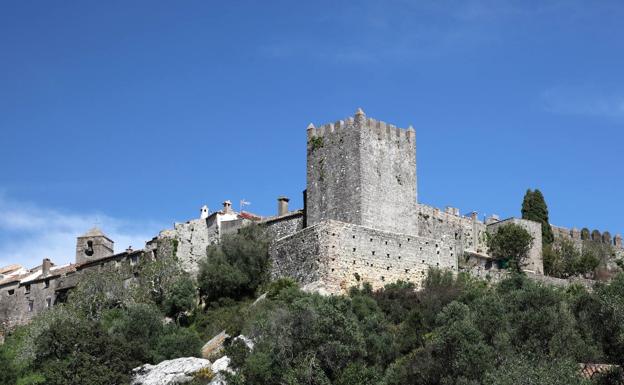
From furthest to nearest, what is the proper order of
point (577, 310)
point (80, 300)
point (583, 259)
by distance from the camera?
point (583, 259) < point (80, 300) < point (577, 310)

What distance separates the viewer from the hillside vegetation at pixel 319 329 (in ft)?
137

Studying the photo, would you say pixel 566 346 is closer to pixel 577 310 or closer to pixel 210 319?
pixel 577 310

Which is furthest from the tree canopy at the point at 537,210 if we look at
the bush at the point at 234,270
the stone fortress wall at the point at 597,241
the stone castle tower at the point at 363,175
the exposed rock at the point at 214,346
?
the exposed rock at the point at 214,346

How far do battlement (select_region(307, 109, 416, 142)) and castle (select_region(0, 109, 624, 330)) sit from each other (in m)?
0.06

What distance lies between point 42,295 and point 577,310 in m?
42.1

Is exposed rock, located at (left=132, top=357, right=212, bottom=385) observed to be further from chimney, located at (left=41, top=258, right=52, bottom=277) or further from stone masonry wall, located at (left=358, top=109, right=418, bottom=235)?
chimney, located at (left=41, top=258, right=52, bottom=277)

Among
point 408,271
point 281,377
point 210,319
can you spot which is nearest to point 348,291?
point 408,271

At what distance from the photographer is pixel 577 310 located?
46531 mm

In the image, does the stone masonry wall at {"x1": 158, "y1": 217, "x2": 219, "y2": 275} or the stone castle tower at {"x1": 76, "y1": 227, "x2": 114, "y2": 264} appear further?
the stone castle tower at {"x1": 76, "y1": 227, "x2": 114, "y2": 264}

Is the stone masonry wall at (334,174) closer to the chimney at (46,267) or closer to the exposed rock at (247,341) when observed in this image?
the exposed rock at (247,341)

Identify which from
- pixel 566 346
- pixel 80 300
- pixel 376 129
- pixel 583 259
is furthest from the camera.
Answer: pixel 583 259

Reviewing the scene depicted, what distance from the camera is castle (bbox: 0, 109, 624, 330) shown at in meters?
57.7

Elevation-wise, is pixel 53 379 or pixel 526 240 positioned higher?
pixel 526 240

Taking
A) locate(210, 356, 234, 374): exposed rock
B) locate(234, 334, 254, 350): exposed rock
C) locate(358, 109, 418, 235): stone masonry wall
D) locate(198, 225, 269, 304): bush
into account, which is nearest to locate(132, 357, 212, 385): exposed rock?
locate(210, 356, 234, 374): exposed rock
